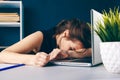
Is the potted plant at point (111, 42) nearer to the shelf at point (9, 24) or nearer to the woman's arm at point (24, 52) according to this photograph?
the woman's arm at point (24, 52)

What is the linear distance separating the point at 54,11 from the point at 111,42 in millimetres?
2209

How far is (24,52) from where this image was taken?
1668 mm

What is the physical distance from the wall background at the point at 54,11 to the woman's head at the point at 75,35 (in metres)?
1.36

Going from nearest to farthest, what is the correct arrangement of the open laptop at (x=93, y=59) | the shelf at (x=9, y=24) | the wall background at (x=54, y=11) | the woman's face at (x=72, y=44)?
the open laptop at (x=93, y=59)
the woman's face at (x=72, y=44)
the shelf at (x=9, y=24)
the wall background at (x=54, y=11)

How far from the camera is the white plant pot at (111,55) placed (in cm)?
91

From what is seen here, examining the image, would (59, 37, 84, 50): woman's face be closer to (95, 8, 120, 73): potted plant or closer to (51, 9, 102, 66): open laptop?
(51, 9, 102, 66): open laptop

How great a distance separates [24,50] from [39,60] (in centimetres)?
57

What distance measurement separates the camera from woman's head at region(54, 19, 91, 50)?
1.37 m

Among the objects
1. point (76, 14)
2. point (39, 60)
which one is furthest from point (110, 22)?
point (76, 14)

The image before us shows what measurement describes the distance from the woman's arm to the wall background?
1203 mm

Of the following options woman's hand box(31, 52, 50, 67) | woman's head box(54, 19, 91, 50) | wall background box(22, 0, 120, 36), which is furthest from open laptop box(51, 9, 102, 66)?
wall background box(22, 0, 120, 36)

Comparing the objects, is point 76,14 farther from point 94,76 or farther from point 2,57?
point 94,76

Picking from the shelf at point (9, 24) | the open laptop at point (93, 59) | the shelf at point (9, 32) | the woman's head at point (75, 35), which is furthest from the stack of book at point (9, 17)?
the open laptop at point (93, 59)

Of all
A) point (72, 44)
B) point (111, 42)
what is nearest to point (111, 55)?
point (111, 42)
